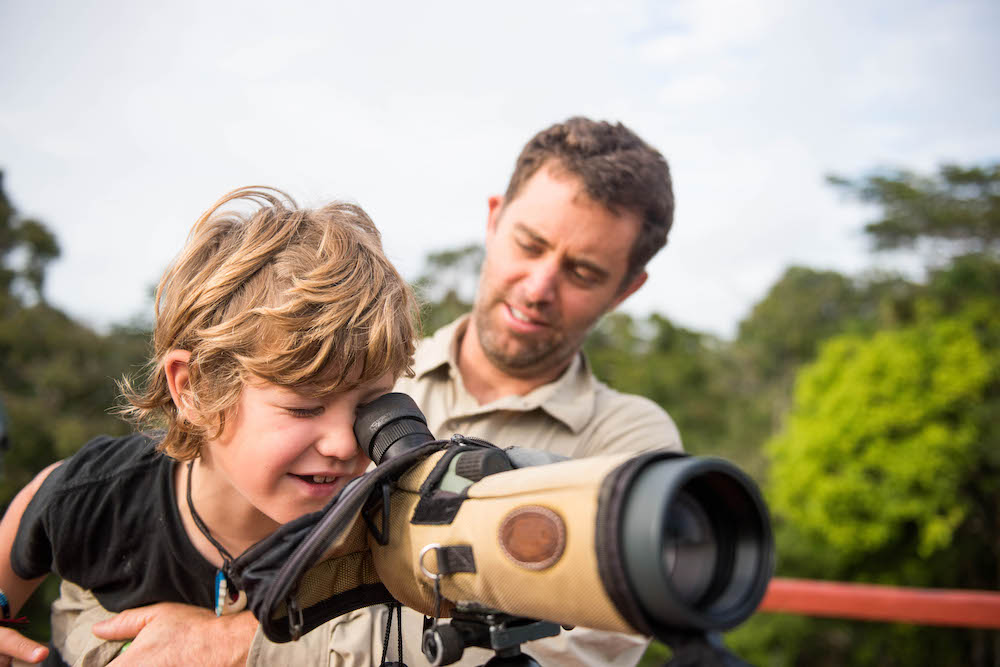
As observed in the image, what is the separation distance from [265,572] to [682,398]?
872 inches

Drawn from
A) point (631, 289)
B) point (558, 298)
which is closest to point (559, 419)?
point (558, 298)

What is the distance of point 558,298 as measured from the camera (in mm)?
2342

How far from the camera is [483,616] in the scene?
1059mm

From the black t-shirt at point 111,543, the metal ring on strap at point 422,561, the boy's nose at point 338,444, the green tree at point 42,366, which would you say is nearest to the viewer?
the metal ring on strap at point 422,561

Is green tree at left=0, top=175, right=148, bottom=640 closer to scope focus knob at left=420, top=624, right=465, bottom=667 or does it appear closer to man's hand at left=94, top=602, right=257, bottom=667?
man's hand at left=94, top=602, right=257, bottom=667

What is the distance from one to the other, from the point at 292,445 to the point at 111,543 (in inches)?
25.0

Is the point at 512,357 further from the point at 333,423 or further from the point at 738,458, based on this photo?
the point at 738,458

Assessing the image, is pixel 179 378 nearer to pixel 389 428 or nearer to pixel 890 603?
Answer: pixel 389 428

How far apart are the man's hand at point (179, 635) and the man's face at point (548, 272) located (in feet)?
3.72

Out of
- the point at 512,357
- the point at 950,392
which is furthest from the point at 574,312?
the point at 950,392

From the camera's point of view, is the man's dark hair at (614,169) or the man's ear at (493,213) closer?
the man's dark hair at (614,169)

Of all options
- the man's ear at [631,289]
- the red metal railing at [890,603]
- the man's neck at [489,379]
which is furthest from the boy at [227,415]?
the red metal railing at [890,603]

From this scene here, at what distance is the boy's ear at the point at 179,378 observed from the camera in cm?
156

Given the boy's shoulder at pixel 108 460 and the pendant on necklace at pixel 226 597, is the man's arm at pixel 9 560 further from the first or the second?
the pendant on necklace at pixel 226 597
